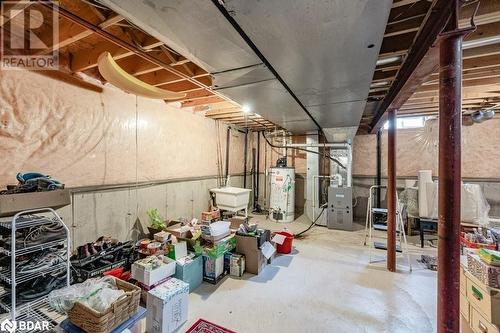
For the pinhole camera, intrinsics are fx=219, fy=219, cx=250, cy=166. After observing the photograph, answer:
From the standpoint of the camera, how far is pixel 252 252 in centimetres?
288

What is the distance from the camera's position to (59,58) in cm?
260

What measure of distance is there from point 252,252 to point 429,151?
4.98 m

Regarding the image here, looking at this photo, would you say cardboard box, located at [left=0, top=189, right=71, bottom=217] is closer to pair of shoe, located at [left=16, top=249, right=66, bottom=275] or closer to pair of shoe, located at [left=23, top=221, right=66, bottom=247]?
pair of shoe, located at [left=23, top=221, right=66, bottom=247]

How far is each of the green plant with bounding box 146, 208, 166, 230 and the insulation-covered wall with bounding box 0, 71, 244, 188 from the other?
55 centimetres

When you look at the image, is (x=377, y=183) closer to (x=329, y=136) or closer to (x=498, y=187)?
(x=329, y=136)

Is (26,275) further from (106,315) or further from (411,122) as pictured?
(411,122)

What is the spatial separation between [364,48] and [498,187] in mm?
→ 5655

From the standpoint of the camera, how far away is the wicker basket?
140 centimetres

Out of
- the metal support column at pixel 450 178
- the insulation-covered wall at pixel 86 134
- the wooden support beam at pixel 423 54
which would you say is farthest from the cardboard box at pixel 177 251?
the wooden support beam at pixel 423 54

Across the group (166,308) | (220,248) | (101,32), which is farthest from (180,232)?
(101,32)

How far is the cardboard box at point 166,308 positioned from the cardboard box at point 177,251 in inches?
23.4

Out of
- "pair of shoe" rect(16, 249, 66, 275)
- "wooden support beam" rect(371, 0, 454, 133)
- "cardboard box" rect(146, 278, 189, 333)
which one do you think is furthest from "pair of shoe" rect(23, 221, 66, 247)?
"wooden support beam" rect(371, 0, 454, 133)

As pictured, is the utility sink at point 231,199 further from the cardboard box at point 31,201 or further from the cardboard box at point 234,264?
the cardboard box at point 31,201

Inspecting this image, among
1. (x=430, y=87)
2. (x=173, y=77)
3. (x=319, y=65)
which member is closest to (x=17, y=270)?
(x=173, y=77)
